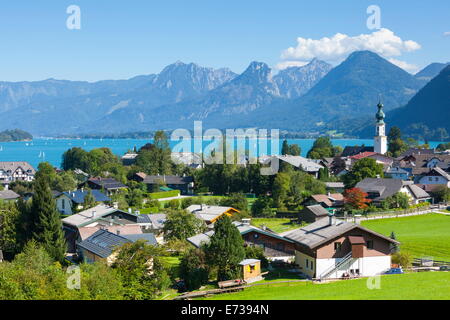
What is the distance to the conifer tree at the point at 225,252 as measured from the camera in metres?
25.2

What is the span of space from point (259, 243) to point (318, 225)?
3.61 metres

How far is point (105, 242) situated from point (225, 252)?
850 centimetres

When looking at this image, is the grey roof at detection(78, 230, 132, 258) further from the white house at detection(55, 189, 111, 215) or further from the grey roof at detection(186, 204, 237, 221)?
the white house at detection(55, 189, 111, 215)

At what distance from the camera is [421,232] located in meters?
39.7

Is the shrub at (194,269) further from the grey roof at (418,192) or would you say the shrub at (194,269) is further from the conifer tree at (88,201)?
A: the grey roof at (418,192)

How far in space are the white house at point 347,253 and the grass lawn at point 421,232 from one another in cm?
536

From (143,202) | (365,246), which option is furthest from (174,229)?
(143,202)

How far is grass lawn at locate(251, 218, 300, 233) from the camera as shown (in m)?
43.5

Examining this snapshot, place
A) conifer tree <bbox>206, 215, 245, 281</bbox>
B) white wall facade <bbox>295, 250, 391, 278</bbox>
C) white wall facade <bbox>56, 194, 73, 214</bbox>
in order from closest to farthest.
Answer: conifer tree <bbox>206, 215, 245, 281</bbox> < white wall facade <bbox>295, 250, 391, 278</bbox> < white wall facade <bbox>56, 194, 73, 214</bbox>

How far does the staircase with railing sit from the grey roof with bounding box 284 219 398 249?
1194mm

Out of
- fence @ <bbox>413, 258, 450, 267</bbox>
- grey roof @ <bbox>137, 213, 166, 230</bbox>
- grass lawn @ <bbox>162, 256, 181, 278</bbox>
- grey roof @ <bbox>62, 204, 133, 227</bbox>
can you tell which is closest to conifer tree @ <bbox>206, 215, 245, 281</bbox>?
grass lawn @ <bbox>162, 256, 181, 278</bbox>

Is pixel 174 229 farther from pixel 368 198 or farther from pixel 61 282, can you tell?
pixel 368 198

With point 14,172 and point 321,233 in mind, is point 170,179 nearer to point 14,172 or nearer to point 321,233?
point 14,172

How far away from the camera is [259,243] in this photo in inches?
1190
